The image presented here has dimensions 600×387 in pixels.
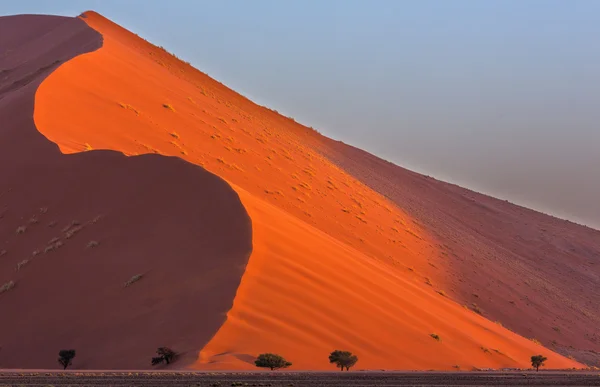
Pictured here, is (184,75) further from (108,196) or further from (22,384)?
(22,384)

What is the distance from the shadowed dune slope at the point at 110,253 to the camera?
13.4m

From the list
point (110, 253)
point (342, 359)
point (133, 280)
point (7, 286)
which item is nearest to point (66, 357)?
point (133, 280)

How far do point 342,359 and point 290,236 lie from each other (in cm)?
544

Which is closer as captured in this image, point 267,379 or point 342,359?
point 267,379

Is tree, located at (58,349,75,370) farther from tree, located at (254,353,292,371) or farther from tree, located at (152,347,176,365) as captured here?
tree, located at (254,353,292,371)

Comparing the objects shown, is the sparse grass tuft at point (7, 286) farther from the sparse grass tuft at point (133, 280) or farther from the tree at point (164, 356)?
the tree at point (164, 356)

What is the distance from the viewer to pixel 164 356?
12008 mm

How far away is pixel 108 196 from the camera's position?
749 inches

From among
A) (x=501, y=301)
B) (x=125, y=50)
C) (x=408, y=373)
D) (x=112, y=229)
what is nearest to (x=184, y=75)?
(x=125, y=50)

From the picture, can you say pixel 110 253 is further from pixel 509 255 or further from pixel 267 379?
pixel 509 255

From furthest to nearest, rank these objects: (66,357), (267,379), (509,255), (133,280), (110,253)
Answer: (509,255)
(110,253)
(133,280)
(66,357)
(267,379)

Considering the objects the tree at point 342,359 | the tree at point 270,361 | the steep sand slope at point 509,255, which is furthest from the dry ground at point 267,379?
the steep sand slope at point 509,255

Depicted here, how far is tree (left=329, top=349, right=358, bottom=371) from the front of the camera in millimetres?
12930

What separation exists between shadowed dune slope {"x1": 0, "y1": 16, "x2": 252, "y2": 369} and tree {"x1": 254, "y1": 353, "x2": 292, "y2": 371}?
1.06 metres
